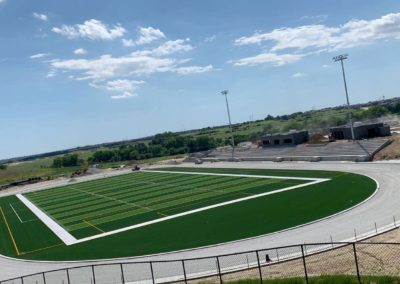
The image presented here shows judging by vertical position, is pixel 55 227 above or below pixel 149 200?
below

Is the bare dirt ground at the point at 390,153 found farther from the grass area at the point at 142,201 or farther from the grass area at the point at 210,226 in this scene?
the grass area at the point at 142,201

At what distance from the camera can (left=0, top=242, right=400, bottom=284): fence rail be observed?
18000 millimetres

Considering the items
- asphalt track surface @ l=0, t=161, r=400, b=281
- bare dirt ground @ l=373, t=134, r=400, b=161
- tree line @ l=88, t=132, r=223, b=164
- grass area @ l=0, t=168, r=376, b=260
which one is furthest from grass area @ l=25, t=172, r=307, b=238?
tree line @ l=88, t=132, r=223, b=164

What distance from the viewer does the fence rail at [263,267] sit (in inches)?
709

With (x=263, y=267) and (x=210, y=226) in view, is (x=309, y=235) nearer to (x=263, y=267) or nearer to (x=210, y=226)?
(x=263, y=267)

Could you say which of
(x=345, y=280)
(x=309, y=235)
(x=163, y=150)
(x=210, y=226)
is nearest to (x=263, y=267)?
(x=309, y=235)

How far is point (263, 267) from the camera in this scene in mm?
21062

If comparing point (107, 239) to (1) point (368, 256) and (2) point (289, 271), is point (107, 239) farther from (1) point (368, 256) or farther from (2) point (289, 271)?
(1) point (368, 256)

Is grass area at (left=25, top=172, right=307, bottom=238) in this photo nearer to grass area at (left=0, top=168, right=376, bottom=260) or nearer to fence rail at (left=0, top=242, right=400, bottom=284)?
grass area at (left=0, top=168, right=376, bottom=260)

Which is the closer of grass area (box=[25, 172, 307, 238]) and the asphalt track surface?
the asphalt track surface

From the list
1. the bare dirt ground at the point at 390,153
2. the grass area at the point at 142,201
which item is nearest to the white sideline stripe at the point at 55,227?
the grass area at the point at 142,201

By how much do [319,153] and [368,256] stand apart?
50.5 meters

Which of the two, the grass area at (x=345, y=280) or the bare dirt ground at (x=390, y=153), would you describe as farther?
the bare dirt ground at (x=390, y=153)

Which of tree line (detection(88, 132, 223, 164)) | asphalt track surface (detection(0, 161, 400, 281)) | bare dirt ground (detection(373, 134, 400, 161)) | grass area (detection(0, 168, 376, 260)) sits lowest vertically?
asphalt track surface (detection(0, 161, 400, 281))
